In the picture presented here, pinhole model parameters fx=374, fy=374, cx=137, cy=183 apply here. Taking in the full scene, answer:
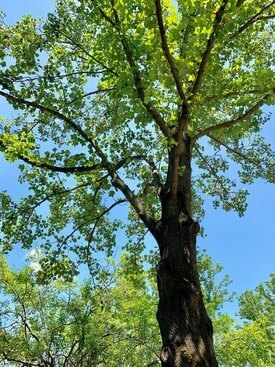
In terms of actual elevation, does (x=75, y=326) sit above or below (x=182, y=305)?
above

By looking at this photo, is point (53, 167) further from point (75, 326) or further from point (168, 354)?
point (75, 326)

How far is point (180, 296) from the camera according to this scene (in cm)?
372

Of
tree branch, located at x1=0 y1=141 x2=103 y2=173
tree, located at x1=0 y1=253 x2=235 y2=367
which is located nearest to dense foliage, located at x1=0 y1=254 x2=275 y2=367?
tree, located at x1=0 y1=253 x2=235 y2=367

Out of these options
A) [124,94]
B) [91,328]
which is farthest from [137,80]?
[91,328]

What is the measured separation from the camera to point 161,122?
16.6ft

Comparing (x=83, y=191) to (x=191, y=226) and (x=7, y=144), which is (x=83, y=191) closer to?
(x=7, y=144)

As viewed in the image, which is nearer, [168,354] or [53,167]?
[168,354]

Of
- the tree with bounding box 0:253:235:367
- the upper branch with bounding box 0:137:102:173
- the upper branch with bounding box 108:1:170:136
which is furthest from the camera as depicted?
the tree with bounding box 0:253:235:367

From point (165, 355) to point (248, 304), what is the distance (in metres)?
21.7

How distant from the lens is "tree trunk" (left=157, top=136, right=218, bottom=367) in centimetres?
337

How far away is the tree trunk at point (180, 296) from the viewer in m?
3.37

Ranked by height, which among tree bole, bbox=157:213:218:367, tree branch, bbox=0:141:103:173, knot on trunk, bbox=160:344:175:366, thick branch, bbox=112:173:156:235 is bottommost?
knot on trunk, bbox=160:344:175:366

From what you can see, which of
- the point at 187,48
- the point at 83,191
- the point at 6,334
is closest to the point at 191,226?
the point at 187,48

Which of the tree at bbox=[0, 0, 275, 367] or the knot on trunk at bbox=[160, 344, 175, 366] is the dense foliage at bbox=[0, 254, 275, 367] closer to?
the tree at bbox=[0, 0, 275, 367]
